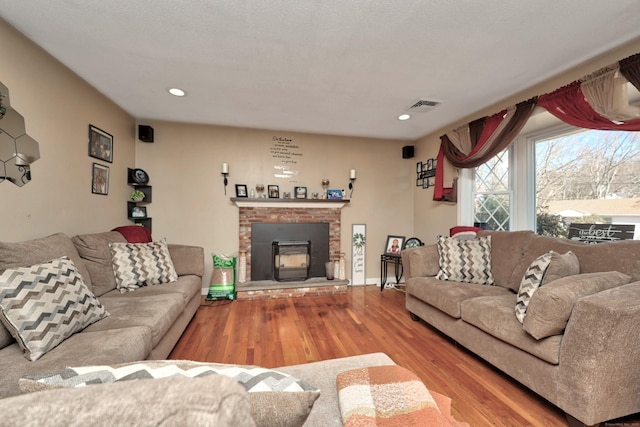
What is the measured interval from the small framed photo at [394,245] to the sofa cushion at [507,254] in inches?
65.2

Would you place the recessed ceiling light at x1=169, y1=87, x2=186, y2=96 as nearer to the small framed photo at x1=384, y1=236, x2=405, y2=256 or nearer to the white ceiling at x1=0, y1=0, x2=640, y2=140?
the white ceiling at x1=0, y1=0, x2=640, y2=140

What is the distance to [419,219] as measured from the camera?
14.5 ft

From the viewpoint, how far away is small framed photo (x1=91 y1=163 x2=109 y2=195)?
8.90 ft

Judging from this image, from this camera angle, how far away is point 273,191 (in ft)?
13.0

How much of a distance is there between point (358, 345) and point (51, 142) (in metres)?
3.01

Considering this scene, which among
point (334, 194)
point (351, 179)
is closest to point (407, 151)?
point (351, 179)

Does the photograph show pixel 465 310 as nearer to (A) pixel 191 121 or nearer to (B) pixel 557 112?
(B) pixel 557 112

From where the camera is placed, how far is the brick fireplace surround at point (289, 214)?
387cm

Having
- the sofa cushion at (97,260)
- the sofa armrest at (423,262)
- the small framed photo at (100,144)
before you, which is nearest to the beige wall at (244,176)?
the small framed photo at (100,144)

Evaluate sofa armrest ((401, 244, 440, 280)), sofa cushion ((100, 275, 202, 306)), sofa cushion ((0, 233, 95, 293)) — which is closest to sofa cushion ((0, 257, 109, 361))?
sofa cushion ((0, 233, 95, 293))

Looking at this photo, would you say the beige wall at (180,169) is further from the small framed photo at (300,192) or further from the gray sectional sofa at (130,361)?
the gray sectional sofa at (130,361)

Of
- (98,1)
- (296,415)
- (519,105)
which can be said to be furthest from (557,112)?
(98,1)

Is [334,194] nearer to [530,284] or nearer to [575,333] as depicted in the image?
[530,284]

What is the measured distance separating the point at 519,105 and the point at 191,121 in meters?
3.85
